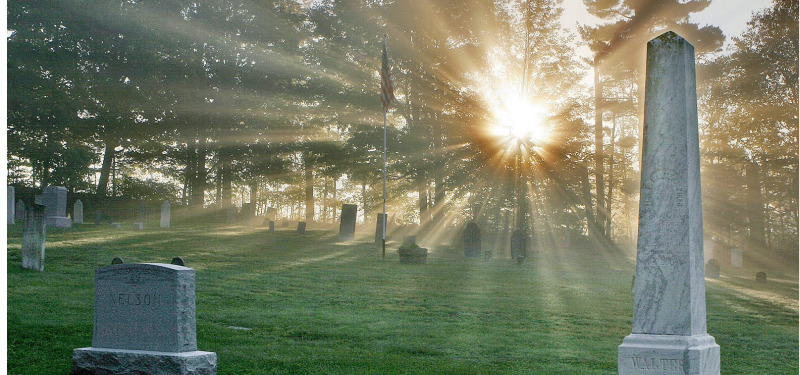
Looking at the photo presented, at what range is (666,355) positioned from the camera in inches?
256

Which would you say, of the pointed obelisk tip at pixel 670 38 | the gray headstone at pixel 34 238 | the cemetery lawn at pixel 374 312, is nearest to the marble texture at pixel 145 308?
the cemetery lawn at pixel 374 312

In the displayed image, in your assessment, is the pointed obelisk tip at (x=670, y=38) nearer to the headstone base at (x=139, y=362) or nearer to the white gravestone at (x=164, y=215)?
the headstone base at (x=139, y=362)

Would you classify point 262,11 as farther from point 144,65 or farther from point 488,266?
point 488,266

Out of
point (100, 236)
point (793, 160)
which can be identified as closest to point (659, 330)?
point (100, 236)

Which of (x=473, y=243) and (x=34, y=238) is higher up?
(x=34, y=238)

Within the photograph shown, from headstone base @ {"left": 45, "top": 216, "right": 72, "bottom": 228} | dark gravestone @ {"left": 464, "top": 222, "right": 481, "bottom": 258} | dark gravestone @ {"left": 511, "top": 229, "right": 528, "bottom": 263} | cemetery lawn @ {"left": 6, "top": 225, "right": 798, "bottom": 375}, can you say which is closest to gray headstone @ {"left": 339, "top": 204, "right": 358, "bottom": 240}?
cemetery lawn @ {"left": 6, "top": 225, "right": 798, "bottom": 375}

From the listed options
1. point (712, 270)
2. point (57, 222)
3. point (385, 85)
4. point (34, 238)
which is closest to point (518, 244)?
point (712, 270)

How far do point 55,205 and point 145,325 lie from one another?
65.3 ft

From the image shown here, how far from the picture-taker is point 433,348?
31.3 ft

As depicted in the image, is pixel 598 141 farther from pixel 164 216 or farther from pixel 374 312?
pixel 374 312

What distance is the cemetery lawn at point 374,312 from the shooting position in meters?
8.66

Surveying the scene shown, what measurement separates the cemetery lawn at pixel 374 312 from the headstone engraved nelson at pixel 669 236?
1.96m

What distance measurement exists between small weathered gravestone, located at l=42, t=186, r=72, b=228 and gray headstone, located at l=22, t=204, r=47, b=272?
11.4 metres

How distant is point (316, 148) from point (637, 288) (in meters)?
31.5
